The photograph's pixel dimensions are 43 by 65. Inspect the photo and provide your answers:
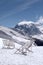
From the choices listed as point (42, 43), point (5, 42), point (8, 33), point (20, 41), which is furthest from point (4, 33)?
point (5, 42)

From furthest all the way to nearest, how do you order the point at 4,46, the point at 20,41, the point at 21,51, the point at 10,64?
the point at 20,41
the point at 4,46
the point at 21,51
the point at 10,64

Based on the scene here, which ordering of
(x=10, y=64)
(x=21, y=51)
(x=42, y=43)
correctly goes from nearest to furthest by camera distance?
(x=10, y=64) < (x=21, y=51) < (x=42, y=43)

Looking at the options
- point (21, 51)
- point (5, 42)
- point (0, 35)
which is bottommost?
point (21, 51)

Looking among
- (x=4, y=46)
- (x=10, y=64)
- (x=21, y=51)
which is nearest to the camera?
(x=10, y=64)

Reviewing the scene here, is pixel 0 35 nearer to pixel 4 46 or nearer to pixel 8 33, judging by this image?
pixel 8 33

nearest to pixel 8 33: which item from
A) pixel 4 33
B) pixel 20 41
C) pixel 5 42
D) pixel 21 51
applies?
pixel 4 33

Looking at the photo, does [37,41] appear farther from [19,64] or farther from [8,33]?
[19,64]

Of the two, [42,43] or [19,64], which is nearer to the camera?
[19,64]

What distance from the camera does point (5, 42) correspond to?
80.3 feet

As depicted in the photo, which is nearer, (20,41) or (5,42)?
(5,42)

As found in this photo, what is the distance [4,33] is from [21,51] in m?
17.8

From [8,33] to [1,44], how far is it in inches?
443

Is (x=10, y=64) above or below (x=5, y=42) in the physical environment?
below

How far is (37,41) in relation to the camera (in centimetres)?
3497
